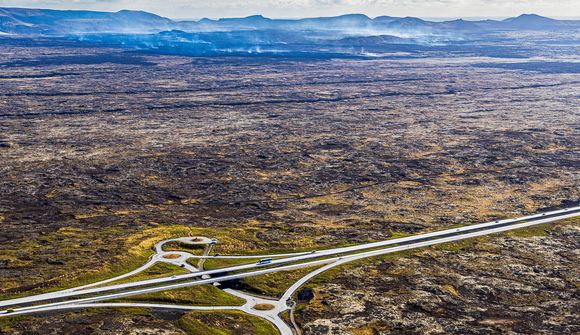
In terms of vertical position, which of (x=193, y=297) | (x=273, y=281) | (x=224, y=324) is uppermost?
(x=193, y=297)

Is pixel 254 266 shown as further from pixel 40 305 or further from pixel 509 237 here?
pixel 509 237

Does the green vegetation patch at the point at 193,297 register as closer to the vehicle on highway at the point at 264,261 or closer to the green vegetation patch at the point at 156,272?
the green vegetation patch at the point at 156,272

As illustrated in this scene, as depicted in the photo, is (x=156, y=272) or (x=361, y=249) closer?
(x=156, y=272)

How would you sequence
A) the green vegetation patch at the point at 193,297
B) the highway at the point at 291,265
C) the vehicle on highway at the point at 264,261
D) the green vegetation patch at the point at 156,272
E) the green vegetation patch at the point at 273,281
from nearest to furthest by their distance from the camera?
the highway at the point at 291,265
the green vegetation patch at the point at 193,297
the green vegetation patch at the point at 273,281
the green vegetation patch at the point at 156,272
the vehicle on highway at the point at 264,261

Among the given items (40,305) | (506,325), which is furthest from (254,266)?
(506,325)

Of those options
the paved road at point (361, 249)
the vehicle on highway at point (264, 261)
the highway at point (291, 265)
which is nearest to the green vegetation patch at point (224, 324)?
the highway at point (291, 265)

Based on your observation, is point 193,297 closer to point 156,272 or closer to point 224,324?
point 224,324

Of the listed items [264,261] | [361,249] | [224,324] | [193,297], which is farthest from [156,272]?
[361,249]

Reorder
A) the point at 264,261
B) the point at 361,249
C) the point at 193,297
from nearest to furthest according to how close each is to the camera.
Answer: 1. the point at 193,297
2. the point at 264,261
3. the point at 361,249
